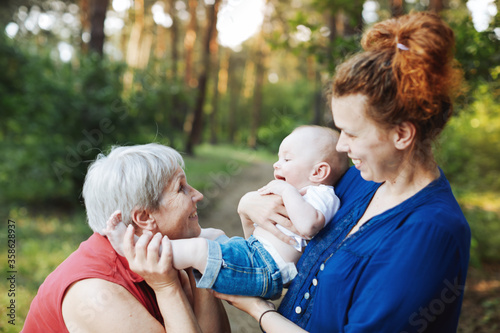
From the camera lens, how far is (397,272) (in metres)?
1.44

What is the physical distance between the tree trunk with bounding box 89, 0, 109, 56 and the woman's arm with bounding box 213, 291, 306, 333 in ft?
25.0

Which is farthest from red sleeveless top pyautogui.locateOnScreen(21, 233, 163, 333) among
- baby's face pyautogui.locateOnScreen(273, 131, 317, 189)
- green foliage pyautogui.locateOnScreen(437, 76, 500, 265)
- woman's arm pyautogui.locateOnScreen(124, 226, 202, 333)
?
green foliage pyautogui.locateOnScreen(437, 76, 500, 265)

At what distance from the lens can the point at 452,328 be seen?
1561 millimetres

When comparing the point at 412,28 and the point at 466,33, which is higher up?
the point at 466,33

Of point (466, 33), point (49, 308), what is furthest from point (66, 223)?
point (466, 33)

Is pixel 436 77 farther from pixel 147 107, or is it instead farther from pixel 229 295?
pixel 147 107

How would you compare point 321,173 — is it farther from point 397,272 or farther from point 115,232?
point 115,232

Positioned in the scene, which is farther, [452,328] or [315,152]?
[315,152]

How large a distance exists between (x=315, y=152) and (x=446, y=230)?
829 mm

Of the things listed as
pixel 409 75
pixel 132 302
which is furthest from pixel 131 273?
pixel 409 75

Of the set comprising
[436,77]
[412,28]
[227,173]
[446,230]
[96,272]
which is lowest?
[227,173]

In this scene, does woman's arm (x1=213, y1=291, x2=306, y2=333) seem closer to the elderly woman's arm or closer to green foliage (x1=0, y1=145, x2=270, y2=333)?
the elderly woman's arm

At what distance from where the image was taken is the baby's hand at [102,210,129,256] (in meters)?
1.84

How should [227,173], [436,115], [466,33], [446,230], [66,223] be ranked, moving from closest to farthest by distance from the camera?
[446,230] → [436,115] → [466,33] → [66,223] → [227,173]
